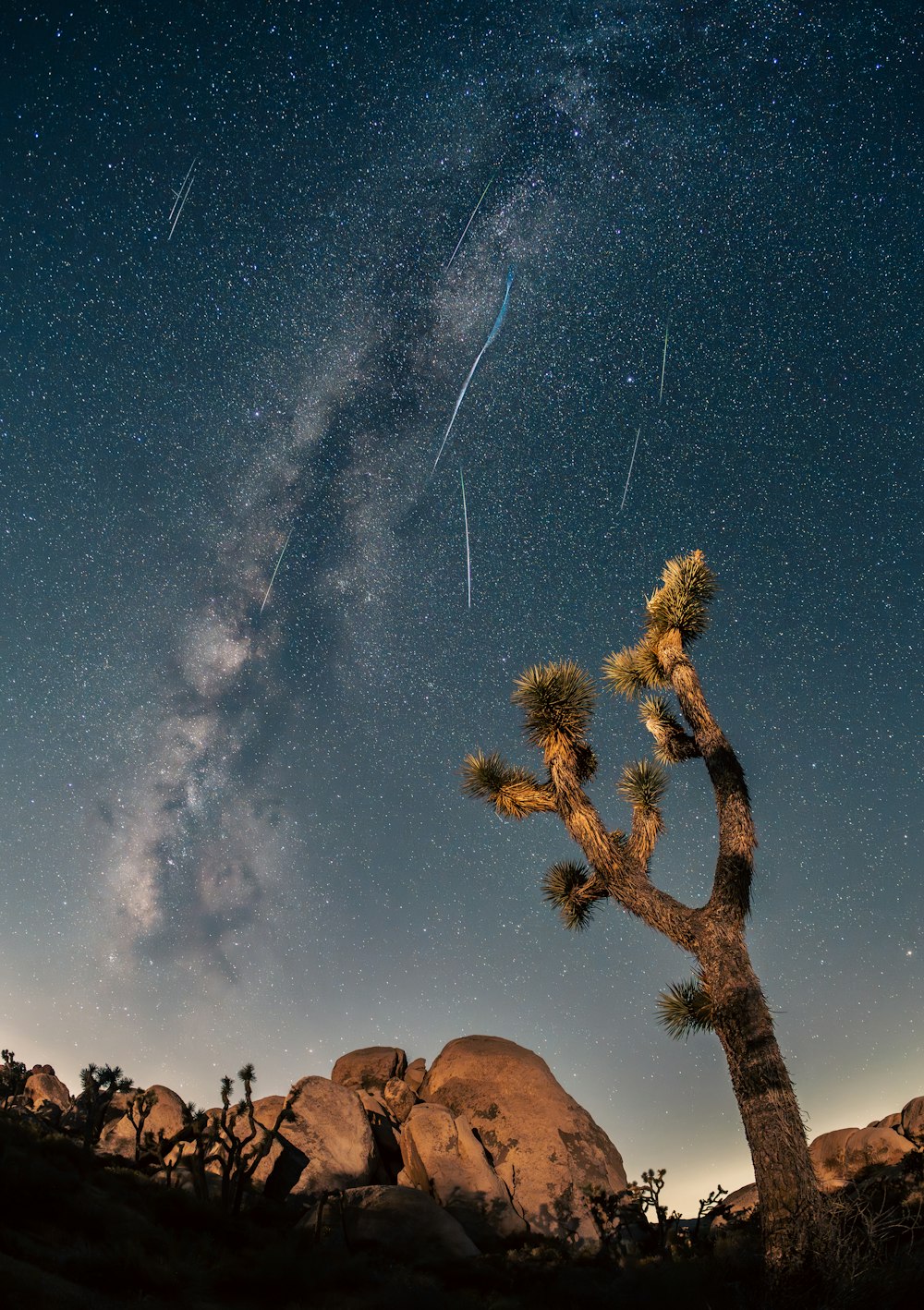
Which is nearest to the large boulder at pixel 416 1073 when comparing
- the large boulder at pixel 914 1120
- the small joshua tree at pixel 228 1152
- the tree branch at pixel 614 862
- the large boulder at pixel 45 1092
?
the small joshua tree at pixel 228 1152

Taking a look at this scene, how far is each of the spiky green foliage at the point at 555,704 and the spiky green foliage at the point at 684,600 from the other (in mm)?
1672

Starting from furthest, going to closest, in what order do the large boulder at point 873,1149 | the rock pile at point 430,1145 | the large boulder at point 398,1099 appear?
the large boulder at point 398,1099 < the large boulder at point 873,1149 < the rock pile at point 430,1145

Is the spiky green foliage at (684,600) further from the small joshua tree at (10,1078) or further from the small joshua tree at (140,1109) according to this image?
the small joshua tree at (10,1078)

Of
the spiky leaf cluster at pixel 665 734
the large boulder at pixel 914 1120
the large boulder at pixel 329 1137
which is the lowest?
the large boulder at pixel 914 1120

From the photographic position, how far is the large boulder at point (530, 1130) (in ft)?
60.7

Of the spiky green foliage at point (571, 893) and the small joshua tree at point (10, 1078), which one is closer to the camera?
the spiky green foliage at point (571, 893)

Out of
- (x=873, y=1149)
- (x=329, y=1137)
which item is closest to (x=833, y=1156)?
(x=873, y=1149)

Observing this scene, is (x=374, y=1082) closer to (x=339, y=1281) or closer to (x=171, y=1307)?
(x=339, y=1281)

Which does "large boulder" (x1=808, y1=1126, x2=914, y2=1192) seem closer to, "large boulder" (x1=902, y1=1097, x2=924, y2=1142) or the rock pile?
"large boulder" (x1=902, y1=1097, x2=924, y2=1142)

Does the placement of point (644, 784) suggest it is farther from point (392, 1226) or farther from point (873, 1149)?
point (873, 1149)

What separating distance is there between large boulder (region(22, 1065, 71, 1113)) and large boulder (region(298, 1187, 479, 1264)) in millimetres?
16262

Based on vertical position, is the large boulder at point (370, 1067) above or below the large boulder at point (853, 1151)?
above

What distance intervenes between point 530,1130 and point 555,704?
15.1 meters

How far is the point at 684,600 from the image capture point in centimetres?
1224
